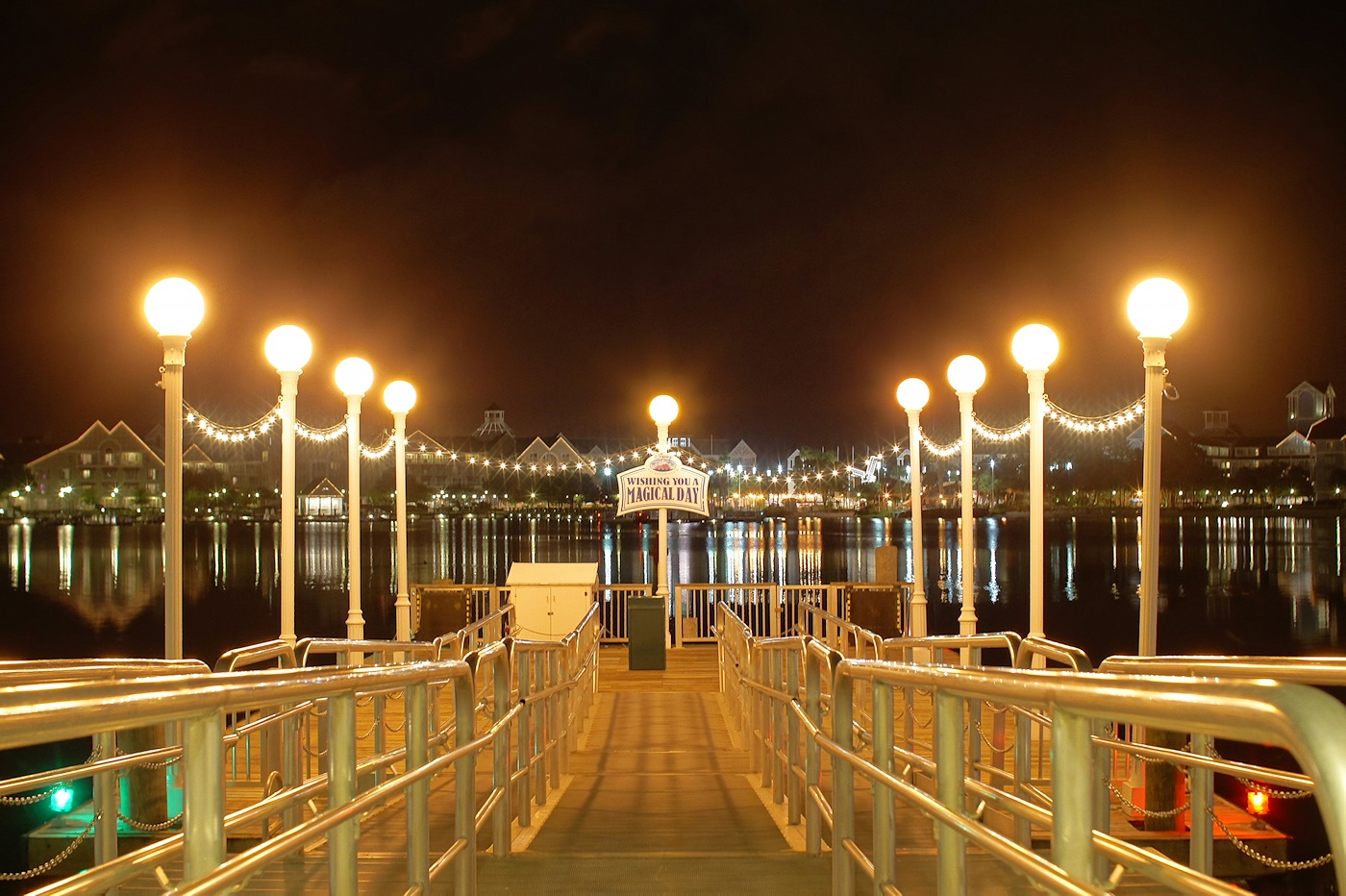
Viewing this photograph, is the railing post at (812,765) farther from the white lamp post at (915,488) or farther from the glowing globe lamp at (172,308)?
the white lamp post at (915,488)

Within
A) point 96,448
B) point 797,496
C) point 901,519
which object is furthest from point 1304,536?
point 96,448

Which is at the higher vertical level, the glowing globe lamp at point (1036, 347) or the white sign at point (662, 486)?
the glowing globe lamp at point (1036, 347)

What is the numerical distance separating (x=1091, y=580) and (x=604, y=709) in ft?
Answer: 173

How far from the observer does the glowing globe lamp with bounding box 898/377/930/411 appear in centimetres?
1506

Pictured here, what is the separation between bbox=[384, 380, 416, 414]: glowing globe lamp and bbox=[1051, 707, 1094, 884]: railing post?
1396cm

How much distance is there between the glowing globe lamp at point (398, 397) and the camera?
1545cm

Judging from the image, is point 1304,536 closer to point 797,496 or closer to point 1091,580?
point 1091,580

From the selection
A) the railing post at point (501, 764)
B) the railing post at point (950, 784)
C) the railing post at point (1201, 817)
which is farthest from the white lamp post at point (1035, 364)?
the railing post at point (950, 784)

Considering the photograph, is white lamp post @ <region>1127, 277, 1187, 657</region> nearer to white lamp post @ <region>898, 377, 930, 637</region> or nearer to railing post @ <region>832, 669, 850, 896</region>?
railing post @ <region>832, 669, 850, 896</region>

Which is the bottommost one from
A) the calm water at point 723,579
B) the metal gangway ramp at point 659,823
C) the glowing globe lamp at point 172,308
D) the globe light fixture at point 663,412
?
the calm water at point 723,579

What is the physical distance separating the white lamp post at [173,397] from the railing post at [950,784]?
20.6 ft

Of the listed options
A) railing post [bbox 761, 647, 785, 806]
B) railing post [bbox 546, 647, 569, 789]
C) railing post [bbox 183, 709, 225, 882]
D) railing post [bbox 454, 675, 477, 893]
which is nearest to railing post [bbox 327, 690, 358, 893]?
railing post [bbox 183, 709, 225, 882]

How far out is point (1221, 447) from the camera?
→ 173000 mm

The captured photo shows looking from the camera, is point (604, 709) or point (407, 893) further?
point (604, 709)
